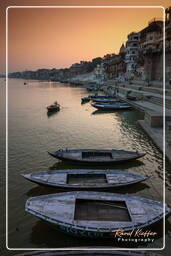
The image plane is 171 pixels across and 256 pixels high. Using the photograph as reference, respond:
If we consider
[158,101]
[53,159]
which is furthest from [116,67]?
[53,159]

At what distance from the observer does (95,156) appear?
20250 mm

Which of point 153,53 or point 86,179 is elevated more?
point 153,53

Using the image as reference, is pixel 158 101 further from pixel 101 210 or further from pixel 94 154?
pixel 101 210

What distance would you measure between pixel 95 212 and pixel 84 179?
4.41 m

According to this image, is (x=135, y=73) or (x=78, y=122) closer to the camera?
(x=78, y=122)

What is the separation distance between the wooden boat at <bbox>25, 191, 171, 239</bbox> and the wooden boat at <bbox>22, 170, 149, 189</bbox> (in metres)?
1.83

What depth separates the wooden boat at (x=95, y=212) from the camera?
10.4 metres

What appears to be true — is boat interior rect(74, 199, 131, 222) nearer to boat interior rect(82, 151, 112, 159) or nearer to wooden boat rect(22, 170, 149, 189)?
wooden boat rect(22, 170, 149, 189)

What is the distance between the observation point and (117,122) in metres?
37.9

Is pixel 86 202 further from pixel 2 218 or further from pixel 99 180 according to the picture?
pixel 2 218

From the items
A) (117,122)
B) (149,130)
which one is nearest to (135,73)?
(117,122)

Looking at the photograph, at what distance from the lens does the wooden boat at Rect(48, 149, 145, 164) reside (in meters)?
19.1

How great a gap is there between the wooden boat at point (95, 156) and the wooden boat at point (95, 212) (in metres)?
6.34

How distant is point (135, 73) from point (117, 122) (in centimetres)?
7103
